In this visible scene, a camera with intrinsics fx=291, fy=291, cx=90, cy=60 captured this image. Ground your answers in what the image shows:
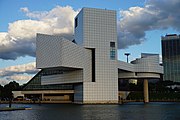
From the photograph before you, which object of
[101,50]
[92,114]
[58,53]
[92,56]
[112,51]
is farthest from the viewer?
Result: [112,51]

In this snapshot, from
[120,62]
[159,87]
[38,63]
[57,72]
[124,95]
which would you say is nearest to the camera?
[38,63]

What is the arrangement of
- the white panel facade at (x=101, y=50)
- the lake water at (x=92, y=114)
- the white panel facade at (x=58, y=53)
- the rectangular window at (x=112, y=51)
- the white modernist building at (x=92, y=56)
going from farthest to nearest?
the rectangular window at (x=112, y=51)
the white panel facade at (x=101, y=50)
the white modernist building at (x=92, y=56)
the white panel facade at (x=58, y=53)
the lake water at (x=92, y=114)

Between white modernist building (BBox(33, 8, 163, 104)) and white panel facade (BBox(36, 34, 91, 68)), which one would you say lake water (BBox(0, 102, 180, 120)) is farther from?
white modernist building (BBox(33, 8, 163, 104))

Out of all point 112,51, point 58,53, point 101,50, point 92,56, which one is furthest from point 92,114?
point 112,51

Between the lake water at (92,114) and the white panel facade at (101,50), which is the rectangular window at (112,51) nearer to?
the white panel facade at (101,50)

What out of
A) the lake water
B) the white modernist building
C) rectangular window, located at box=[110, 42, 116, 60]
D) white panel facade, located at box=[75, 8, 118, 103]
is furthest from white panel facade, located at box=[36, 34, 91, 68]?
the lake water

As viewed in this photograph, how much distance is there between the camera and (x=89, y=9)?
75.8 m

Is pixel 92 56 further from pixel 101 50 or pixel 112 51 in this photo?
pixel 112 51

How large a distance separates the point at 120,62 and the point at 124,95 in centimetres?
2822

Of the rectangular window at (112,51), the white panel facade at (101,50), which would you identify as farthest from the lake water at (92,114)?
the rectangular window at (112,51)

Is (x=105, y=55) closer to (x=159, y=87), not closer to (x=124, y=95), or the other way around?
(x=124, y=95)

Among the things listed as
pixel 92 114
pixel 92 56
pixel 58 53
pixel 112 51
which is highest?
pixel 112 51

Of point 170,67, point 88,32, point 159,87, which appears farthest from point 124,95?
point 170,67

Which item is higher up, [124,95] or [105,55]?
[105,55]
